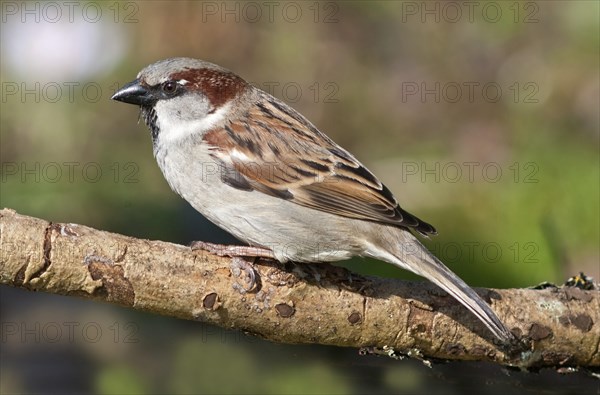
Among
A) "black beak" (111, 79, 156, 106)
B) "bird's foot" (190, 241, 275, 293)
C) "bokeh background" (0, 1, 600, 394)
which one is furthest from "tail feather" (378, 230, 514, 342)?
"black beak" (111, 79, 156, 106)

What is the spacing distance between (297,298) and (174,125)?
34.8 inches

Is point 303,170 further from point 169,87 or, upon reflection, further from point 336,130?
point 336,130

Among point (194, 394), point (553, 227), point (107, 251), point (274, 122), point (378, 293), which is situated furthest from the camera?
point (553, 227)

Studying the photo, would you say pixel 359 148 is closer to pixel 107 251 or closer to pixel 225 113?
pixel 225 113

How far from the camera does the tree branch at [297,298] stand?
Result: 3.08 m

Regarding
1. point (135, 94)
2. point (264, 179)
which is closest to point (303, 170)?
point (264, 179)

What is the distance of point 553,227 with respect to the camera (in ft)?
18.2

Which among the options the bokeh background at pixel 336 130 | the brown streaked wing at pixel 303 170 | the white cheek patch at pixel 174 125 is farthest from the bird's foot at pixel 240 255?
the bokeh background at pixel 336 130

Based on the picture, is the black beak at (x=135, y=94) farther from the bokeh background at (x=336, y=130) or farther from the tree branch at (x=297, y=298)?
the bokeh background at (x=336, y=130)

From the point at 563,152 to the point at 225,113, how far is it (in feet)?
10.7

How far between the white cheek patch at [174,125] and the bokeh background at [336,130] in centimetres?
122

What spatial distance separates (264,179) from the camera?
3.59 metres

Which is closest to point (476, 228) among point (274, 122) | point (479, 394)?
point (479, 394)

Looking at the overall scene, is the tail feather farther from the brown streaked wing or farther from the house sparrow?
the brown streaked wing
